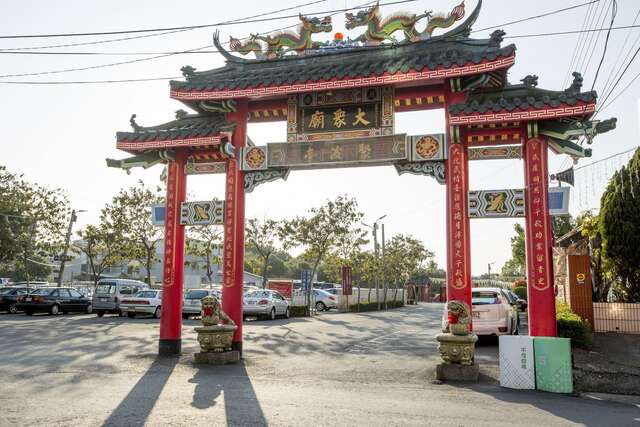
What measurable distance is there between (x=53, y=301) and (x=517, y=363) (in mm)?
21717

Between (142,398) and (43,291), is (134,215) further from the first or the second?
(142,398)

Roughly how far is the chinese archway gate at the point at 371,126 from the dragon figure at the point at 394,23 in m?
0.03

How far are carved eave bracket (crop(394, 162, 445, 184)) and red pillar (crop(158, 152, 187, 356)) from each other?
4.98 m

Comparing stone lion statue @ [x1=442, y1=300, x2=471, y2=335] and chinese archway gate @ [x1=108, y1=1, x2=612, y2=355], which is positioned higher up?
chinese archway gate @ [x1=108, y1=1, x2=612, y2=355]

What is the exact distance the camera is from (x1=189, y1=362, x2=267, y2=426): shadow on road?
Answer: 6301mm

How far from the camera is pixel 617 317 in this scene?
14.4m

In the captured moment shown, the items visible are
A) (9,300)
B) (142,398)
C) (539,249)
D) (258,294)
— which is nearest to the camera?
(142,398)

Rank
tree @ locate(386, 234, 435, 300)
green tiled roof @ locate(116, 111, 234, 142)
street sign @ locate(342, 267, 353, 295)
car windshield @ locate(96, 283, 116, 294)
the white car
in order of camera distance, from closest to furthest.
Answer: green tiled roof @ locate(116, 111, 234, 142)
the white car
car windshield @ locate(96, 283, 116, 294)
street sign @ locate(342, 267, 353, 295)
tree @ locate(386, 234, 435, 300)

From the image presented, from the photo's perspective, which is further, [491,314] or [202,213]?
[491,314]

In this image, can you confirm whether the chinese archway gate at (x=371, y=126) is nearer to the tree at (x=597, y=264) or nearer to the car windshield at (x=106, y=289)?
the tree at (x=597, y=264)

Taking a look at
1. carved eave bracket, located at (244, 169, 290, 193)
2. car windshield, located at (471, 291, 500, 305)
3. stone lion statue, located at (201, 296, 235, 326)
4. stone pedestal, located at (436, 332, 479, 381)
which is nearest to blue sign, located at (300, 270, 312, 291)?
car windshield, located at (471, 291, 500, 305)

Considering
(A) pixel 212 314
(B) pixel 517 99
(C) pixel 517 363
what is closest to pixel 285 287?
(A) pixel 212 314

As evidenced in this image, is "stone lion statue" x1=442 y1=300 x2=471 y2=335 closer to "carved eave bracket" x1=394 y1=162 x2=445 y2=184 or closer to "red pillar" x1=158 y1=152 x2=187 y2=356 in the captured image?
"carved eave bracket" x1=394 y1=162 x2=445 y2=184

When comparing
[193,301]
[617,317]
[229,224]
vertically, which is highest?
[229,224]
